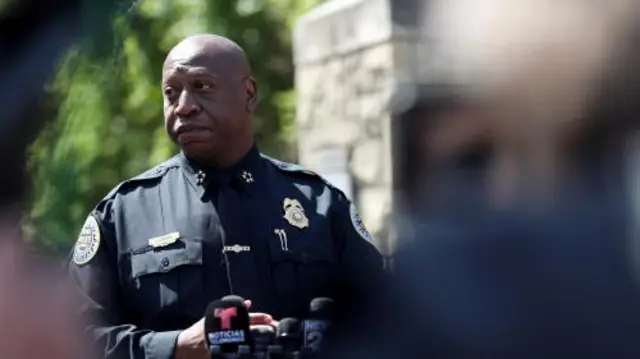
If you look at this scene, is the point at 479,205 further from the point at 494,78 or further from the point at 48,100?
the point at 48,100

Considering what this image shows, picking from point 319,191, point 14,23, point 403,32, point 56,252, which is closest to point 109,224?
point 56,252

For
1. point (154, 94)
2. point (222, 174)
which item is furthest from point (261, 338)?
point (154, 94)

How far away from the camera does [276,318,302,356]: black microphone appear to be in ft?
5.96

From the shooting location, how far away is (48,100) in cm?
144

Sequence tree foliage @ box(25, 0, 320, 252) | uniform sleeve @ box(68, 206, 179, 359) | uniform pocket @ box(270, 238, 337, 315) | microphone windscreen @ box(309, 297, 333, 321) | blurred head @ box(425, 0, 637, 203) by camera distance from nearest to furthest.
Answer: blurred head @ box(425, 0, 637, 203) < microphone windscreen @ box(309, 297, 333, 321) < uniform sleeve @ box(68, 206, 179, 359) < uniform pocket @ box(270, 238, 337, 315) < tree foliage @ box(25, 0, 320, 252)

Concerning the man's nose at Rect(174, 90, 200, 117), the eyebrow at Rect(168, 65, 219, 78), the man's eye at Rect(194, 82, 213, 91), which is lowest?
the man's nose at Rect(174, 90, 200, 117)

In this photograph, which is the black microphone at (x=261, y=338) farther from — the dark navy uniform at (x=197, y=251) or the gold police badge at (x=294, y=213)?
the gold police badge at (x=294, y=213)

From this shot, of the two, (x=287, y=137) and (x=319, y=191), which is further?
(x=287, y=137)

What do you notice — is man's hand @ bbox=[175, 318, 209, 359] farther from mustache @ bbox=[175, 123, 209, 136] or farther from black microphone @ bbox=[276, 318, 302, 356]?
mustache @ bbox=[175, 123, 209, 136]

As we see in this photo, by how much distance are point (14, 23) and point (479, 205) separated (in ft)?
2.03

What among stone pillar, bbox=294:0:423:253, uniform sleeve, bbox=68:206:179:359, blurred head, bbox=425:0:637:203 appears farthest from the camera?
uniform sleeve, bbox=68:206:179:359

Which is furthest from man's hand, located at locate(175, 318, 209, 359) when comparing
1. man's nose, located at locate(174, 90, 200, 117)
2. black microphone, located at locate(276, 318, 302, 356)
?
man's nose, located at locate(174, 90, 200, 117)

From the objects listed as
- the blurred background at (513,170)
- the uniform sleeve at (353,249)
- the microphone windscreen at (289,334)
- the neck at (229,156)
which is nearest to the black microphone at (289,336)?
the microphone windscreen at (289,334)

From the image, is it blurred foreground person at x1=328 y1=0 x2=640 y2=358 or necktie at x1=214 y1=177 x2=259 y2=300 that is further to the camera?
necktie at x1=214 y1=177 x2=259 y2=300
